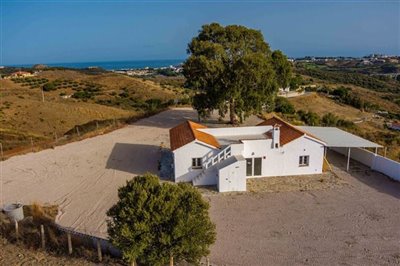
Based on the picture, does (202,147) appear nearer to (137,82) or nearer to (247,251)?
(247,251)

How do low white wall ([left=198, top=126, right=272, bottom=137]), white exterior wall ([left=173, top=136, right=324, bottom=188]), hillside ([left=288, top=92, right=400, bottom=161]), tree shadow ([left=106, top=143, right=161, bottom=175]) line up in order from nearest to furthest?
1. white exterior wall ([left=173, top=136, right=324, bottom=188])
2. tree shadow ([left=106, top=143, right=161, bottom=175])
3. low white wall ([left=198, top=126, right=272, bottom=137])
4. hillside ([left=288, top=92, right=400, bottom=161])

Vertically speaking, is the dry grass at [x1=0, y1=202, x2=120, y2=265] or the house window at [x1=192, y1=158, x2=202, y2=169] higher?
the house window at [x1=192, y1=158, x2=202, y2=169]

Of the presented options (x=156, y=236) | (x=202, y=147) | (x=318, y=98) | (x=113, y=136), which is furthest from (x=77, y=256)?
(x=318, y=98)

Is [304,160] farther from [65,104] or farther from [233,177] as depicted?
[65,104]

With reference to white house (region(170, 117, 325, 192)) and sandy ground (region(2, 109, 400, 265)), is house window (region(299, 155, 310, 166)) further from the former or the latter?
sandy ground (region(2, 109, 400, 265))

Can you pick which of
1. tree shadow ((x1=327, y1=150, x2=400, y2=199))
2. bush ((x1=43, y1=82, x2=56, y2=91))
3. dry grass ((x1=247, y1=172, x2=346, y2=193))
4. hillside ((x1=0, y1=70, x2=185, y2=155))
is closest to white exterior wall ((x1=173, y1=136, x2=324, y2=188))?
dry grass ((x1=247, y1=172, x2=346, y2=193))

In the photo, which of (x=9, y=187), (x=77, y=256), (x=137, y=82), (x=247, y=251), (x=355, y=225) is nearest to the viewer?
(x=77, y=256)
